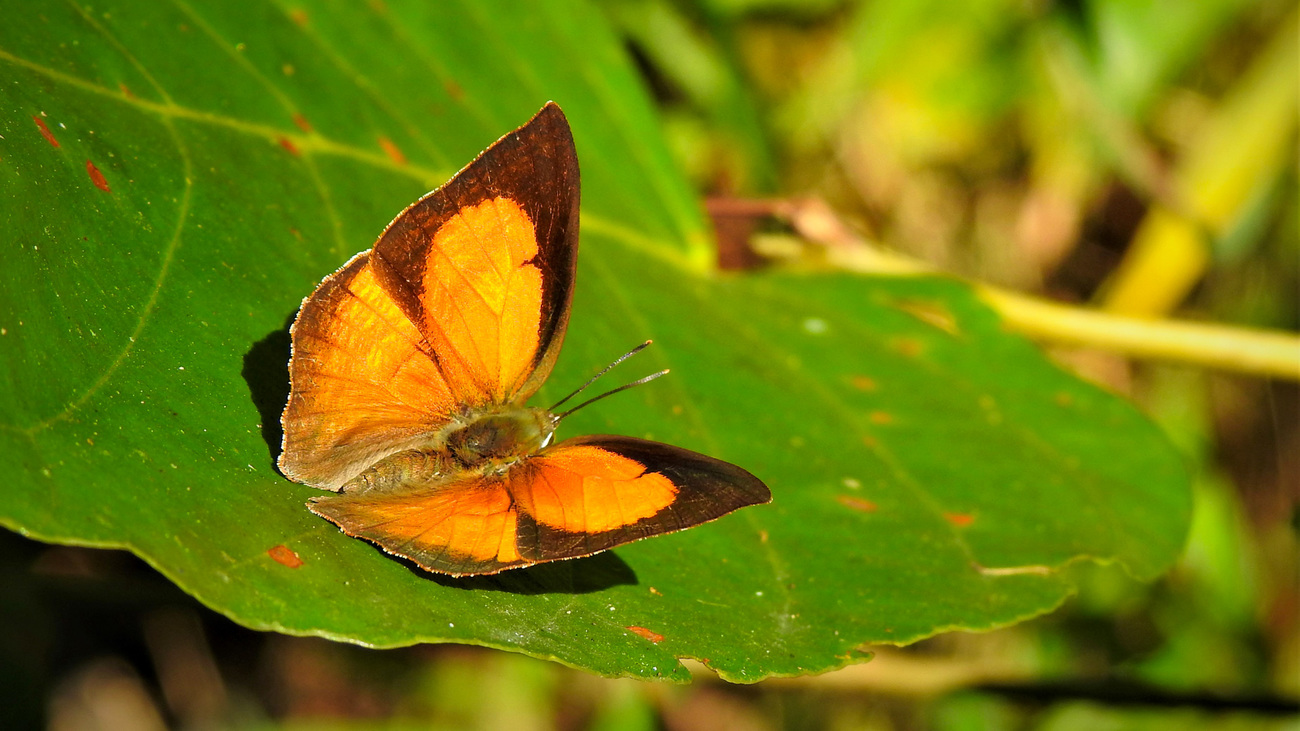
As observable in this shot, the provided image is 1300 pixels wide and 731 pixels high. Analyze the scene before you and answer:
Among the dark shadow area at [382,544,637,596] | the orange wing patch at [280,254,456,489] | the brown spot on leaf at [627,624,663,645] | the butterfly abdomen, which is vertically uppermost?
the orange wing patch at [280,254,456,489]

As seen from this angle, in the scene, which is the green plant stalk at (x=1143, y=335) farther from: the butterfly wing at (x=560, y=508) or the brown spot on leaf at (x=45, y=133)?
the brown spot on leaf at (x=45, y=133)

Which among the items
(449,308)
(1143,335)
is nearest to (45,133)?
(449,308)

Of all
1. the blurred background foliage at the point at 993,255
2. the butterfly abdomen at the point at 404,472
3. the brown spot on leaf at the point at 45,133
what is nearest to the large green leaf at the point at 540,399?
the brown spot on leaf at the point at 45,133

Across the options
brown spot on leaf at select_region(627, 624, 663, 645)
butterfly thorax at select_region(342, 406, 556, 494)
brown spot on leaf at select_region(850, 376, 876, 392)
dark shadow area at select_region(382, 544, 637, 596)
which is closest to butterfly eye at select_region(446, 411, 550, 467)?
butterfly thorax at select_region(342, 406, 556, 494)

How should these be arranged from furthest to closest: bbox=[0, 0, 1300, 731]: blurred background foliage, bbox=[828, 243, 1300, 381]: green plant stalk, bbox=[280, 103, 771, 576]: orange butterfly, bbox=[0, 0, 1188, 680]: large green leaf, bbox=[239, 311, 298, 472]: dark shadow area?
bbox=[0, 0, 1300, 731]: blurred background foliage
bbox=[828, 243, 1300, 381]: green plant stalk
bbox=[239, 311, 298, 472]: dark shadow area
bbox=[280, 103, 771, 576]: orange butterfly
bbox=[0, 0, 1188, 680]: large green leaf

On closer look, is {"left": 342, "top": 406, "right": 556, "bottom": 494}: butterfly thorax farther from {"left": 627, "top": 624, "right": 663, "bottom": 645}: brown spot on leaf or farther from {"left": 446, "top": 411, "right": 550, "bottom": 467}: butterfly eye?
{"left": 627, "top": 624, "right": 663, "bottom": 645}: brown spot on leaf
